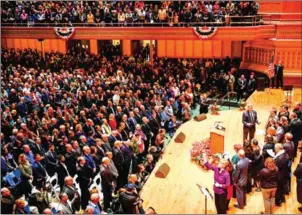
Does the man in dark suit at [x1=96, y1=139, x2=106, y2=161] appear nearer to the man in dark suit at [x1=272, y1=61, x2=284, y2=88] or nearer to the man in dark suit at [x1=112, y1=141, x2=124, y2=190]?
the man in dark suit at [x1=112, y1=141, x2=124, y2=190]

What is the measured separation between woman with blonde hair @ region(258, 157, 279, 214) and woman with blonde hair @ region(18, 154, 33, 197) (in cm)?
420

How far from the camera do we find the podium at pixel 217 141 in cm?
1040

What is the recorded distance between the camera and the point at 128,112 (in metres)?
11.7

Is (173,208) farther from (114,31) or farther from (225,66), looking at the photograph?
(114,31)

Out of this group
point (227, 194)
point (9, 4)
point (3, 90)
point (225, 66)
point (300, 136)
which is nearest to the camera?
point (227, 194)

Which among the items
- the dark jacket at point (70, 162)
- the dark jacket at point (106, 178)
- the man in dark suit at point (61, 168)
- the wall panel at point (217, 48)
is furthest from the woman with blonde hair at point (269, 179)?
the wall panel at point (217, 48)

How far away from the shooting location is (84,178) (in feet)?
27.4

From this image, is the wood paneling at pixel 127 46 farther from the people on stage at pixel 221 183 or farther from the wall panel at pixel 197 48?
the people on stage at pixel 221 183

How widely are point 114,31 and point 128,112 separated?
28.8 feet

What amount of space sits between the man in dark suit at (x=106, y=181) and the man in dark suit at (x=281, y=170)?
3.01m

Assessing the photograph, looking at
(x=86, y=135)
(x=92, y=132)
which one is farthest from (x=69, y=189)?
(x=86, y=135)

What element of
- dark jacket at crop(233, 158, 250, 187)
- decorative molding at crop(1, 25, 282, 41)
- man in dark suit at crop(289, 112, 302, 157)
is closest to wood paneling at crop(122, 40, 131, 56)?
decorative molding at crop(1, 25, 282, 41)

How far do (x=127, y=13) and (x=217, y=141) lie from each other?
1059 cm

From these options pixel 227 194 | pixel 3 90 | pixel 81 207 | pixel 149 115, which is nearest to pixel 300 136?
pixel 227 194
